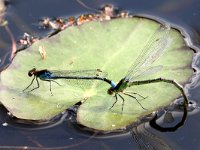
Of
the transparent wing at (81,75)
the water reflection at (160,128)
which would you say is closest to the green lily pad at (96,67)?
the transparent wing at (81,75)

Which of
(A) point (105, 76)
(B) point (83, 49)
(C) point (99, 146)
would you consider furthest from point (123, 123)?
(B) point (83, 49)

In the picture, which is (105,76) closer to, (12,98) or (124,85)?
(124,85)

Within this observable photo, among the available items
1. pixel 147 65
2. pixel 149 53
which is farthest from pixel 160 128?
pixel 149 53

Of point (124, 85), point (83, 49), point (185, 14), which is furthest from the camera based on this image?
point (185, 14)

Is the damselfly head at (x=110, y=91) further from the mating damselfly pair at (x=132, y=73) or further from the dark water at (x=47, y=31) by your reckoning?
the dark water at (x=47, y=31)

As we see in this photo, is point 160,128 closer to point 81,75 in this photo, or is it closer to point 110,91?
point 110,91
